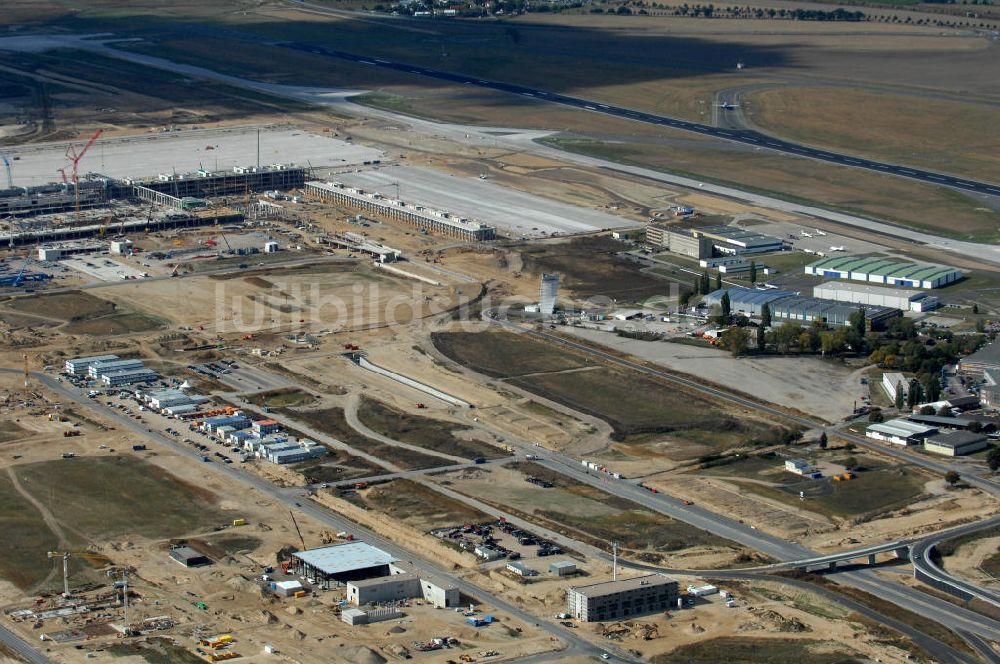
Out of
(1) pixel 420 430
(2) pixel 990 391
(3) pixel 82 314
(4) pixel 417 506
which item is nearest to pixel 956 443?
(2) pixel 990 391

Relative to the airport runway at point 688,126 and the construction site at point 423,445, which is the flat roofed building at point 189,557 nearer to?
the construction site at point 423,445

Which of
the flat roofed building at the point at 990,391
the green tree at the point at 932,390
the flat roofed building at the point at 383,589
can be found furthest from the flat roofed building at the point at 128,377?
the flat roofed building at the point at 990,391

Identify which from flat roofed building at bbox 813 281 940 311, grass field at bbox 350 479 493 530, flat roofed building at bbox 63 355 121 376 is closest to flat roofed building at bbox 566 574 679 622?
grass field at bbox 350 479 493 530

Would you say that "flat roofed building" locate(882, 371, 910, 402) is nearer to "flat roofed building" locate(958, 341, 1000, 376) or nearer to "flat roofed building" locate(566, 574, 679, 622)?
"flat roofed building" locate(958, 341, 1000, 376)

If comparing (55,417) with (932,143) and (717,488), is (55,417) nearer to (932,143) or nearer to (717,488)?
(717,488)

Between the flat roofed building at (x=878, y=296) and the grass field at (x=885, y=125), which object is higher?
the grass field at (x=885, y=125)
